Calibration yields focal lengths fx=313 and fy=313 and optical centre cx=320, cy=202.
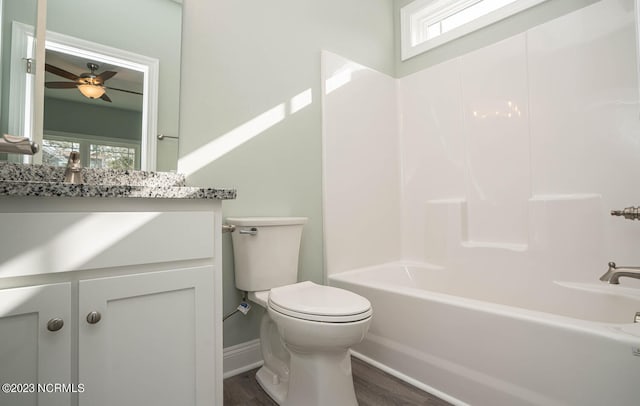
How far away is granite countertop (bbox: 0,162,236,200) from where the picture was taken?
2.35 feet

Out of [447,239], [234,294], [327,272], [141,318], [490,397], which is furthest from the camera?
[447,239]

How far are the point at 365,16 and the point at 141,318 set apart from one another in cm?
244

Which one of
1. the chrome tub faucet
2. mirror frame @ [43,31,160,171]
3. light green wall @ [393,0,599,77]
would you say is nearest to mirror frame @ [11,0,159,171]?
mirror frame @ [43,31,160,171]

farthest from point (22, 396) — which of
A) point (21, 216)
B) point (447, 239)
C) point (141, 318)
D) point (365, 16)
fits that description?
point (365, 16)

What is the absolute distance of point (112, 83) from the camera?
136cm

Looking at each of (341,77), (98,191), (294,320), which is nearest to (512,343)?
(294,320)

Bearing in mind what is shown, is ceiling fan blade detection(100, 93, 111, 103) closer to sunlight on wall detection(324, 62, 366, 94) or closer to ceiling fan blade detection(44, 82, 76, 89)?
ceiling fan blade detection(44, 82, 76, 89)

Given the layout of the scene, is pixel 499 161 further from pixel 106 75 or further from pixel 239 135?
pixel 106 75

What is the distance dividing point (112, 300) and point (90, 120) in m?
0.88

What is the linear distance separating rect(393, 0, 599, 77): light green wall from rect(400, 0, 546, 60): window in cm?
4

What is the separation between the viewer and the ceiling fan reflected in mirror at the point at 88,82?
1.23 meters

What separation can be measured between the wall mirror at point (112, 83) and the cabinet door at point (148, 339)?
71 centimetres

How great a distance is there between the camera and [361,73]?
7.39 feet

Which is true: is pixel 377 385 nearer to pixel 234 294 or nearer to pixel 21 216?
pixel 234 294
